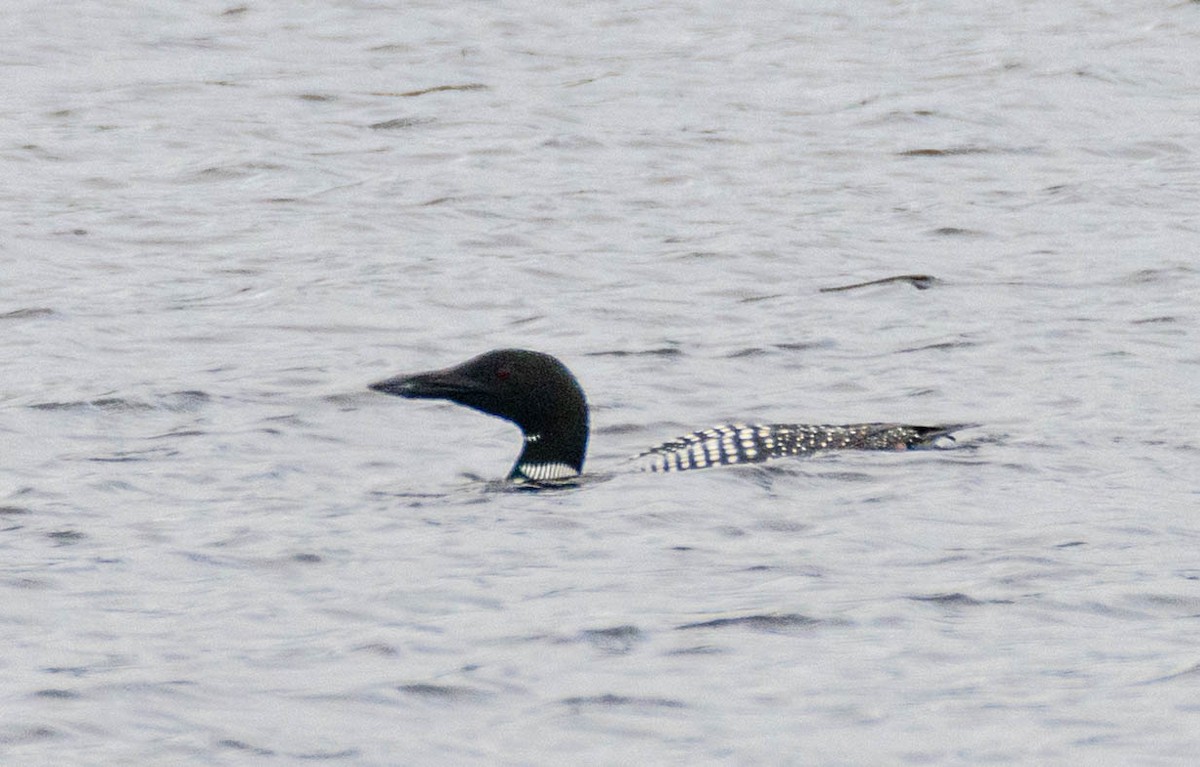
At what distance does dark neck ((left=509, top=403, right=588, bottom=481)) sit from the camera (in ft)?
25.7

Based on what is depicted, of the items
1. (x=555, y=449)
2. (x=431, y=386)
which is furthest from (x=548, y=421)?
(x=431, y=386)

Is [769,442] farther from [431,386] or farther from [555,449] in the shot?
[431,386]

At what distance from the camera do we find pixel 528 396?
26.1 feet

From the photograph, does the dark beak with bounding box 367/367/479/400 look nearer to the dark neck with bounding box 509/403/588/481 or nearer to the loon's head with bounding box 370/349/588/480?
the loon's head with bounding box 370/349/588/480

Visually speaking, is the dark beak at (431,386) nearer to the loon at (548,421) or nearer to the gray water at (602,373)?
the loon at (548,421)

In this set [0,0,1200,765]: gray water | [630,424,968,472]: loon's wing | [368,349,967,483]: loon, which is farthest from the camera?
[368,349,967,483]: loon

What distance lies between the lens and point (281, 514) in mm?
7039

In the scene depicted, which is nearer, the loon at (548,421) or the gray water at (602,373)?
the gray water at (602,373)

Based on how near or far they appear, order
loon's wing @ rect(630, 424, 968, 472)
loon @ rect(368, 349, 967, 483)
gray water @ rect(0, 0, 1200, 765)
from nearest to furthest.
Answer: gray water @ rect(0, 0, 1200, 765) < loon's wing @ rect(630, 424, 968, 472) < loon @ rect(368, 349, 967, 483)

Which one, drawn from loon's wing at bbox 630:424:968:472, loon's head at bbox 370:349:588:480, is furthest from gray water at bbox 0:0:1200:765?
loon's head at bbox 370:349:588:480

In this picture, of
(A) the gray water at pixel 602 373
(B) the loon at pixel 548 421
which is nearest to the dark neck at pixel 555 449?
(B) the loon at pixel 548 421

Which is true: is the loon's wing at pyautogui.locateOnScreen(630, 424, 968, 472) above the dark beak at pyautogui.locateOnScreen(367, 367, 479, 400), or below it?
below

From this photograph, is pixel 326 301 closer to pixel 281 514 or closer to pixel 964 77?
pixel 281 514

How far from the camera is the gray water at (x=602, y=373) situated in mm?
5309
